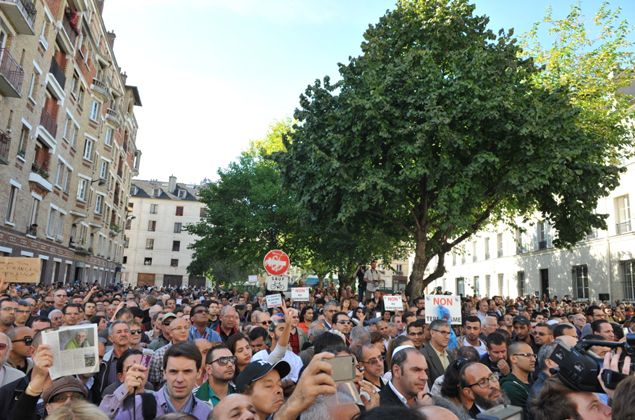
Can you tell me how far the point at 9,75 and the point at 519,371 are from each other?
23351 millimetres

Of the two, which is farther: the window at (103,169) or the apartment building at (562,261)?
the window at (103,169)

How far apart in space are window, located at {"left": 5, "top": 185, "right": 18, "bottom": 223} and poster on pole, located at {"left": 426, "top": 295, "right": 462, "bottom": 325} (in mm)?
21891

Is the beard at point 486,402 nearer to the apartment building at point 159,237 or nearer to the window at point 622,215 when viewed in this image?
the window at point 622,215

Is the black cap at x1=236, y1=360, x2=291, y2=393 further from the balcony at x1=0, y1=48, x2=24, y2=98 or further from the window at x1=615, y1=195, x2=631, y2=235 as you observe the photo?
the window at x1=615, y1=195, x2=631, y2=235

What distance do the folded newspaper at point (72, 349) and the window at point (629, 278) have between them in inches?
1127

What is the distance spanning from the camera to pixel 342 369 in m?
2.43

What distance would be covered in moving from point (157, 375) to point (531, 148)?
1341 cm

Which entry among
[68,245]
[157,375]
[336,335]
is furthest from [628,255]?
[68,245]

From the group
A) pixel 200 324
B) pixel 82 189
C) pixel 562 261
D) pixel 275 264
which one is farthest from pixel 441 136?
pixel 82 189

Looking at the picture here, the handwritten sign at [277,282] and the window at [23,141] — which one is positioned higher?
the window at [23,141]

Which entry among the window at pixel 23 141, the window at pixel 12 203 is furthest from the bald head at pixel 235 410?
the window at pixel 23 141

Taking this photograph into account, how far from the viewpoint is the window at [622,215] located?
85.7 feet

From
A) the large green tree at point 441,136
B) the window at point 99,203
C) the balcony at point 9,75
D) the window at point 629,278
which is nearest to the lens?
the large green tree at point 441,136

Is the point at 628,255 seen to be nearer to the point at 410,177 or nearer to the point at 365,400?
the point at 410,177
